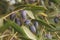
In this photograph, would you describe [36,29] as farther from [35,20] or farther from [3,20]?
[3,20]

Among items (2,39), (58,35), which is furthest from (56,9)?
(2,39)

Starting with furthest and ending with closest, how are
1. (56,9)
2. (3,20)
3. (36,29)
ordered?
(56,9) < (36,29) < (3,20)

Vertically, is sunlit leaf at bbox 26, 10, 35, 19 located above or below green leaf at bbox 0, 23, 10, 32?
above

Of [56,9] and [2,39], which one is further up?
[56,9]

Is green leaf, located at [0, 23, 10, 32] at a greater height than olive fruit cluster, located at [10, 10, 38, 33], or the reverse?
olive fruit cluster, located at [10, 10, 38, 33]

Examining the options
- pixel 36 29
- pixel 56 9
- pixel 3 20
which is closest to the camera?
pixel 3 20

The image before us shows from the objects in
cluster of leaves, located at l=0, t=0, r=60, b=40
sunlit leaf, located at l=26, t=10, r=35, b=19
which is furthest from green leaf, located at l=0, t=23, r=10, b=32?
sunlit leaf, located at l=26, t=10, r=35, b=19

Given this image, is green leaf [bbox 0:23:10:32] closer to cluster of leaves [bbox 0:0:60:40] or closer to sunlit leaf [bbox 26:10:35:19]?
cluster of leaves [bbox 0:0:60:40]

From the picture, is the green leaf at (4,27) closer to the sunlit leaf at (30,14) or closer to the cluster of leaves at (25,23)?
the cluster of leaves at (25,23)

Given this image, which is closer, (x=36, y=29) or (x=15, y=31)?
(x=15, y=31)
